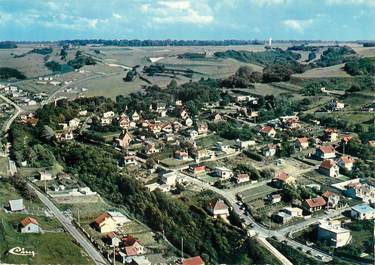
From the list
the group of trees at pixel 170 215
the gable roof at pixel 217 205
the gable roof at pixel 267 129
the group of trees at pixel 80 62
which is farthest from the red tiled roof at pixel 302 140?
the group of trees at pixel 80 62

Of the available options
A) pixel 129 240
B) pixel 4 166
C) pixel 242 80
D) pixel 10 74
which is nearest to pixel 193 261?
pixel 129 240

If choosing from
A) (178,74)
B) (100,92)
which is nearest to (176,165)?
(100,92)

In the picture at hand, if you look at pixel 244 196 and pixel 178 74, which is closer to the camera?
pixel 244 196

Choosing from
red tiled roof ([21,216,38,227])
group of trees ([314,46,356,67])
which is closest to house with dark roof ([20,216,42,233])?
red tiled roof ([21,216,38,227])

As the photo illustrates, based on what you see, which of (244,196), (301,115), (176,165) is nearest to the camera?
(244,196)

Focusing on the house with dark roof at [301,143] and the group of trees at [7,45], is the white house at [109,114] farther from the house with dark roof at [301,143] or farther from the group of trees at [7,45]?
the group of trees at [7,45]

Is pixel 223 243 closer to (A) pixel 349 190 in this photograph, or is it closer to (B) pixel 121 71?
(A) pixel 349 190

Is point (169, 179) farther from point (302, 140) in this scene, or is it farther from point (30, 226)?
point (302, 140)
